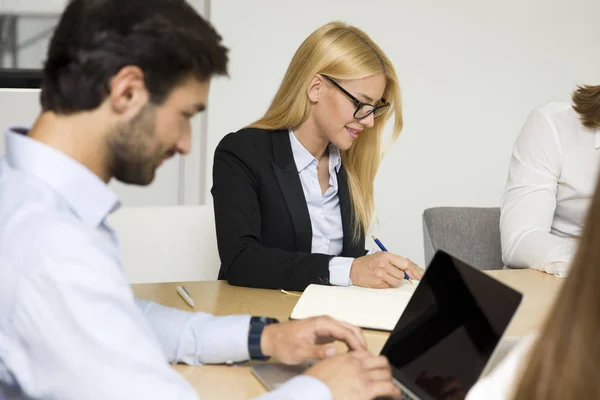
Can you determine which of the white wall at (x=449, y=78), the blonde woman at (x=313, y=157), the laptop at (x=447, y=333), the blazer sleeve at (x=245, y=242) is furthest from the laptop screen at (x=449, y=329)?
the white wall at (x=449, y=78)

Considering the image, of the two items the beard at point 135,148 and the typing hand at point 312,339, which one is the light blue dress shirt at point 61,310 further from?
the typing hand at point 312,339

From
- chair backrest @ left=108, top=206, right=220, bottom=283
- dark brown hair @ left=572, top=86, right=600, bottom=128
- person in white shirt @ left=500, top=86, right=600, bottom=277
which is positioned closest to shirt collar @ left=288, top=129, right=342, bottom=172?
chair backrest @ left=108, top=206, right=220, bottom=283

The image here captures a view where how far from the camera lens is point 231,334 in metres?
1.44

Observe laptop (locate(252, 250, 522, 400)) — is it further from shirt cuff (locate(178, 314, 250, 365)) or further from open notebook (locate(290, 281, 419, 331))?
open notebook (locate(290, 281, 419, 331))

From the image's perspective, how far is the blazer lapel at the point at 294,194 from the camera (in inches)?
88.0

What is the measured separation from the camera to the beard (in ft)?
3.85

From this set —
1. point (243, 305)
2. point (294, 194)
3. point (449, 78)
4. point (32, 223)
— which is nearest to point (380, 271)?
point (243, 305)

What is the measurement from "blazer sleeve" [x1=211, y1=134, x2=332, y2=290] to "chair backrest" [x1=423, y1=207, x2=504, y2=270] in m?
0.65

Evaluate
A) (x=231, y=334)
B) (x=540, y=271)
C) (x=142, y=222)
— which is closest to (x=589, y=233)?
(x=231, y=334)

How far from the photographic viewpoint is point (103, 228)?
1.23 meters

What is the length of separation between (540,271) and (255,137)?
0.85m

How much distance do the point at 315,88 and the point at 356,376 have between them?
1.23 metres

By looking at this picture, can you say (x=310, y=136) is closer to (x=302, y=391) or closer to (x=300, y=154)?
(x=300, y=154)

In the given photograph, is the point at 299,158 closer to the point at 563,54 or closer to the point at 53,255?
the point at 53,255
